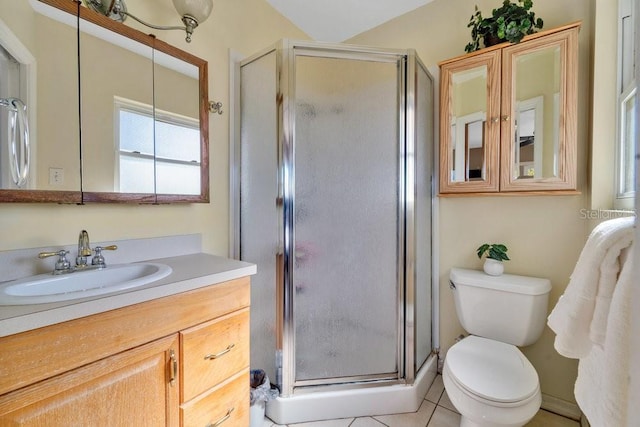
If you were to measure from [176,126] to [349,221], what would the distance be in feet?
3.42

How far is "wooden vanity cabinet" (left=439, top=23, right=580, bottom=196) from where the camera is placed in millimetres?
1331

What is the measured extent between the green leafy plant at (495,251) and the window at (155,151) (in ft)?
5.41

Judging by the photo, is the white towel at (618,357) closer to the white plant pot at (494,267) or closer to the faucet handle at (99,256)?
the white plant pot at (494,267)

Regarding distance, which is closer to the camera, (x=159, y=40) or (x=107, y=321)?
(x=107, y=321)

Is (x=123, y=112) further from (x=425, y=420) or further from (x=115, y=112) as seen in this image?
(x=425, y=420)

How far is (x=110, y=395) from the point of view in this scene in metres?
0.77

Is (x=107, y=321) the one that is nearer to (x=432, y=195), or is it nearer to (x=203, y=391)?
(x=203, y=391)

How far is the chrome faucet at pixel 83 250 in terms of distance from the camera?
40.7 inches

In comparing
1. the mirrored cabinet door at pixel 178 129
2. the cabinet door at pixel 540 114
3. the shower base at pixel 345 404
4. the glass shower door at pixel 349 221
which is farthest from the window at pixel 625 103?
the mirrored cabinet door at pixel 178 129

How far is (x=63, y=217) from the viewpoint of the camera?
106cm

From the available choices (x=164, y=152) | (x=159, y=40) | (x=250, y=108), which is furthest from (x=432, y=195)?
(x=159, y=40)

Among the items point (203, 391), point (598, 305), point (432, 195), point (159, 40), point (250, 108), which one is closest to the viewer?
point (598, 305)

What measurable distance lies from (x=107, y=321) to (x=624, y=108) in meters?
2.11

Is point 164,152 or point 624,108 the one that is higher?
point 624,108
